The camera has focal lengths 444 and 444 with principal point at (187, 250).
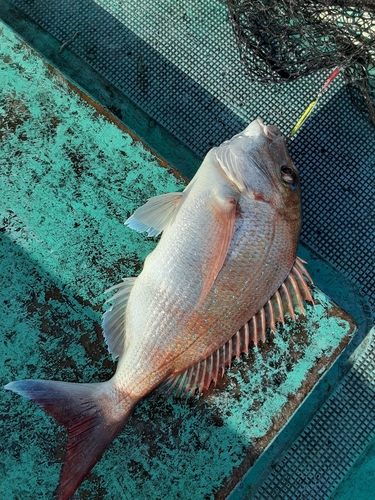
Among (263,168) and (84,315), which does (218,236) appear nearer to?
(263,168)

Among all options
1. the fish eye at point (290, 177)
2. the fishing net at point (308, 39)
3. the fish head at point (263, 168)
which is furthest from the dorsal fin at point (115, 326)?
the fishing net at point (308, 39)

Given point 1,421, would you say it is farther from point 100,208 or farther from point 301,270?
point 301,270

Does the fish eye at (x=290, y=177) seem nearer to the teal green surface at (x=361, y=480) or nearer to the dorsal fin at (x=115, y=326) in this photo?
the dorsal fin at (x=115, y=326)

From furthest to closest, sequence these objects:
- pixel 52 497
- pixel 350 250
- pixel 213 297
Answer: pixel 350 250, pixel 52 497, pixel 213 297

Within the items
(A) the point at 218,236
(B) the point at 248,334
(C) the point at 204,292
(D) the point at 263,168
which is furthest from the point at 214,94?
(B) the point at 248,334

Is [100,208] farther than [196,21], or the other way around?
[196,21]

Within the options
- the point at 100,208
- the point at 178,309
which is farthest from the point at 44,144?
the point at 178,309

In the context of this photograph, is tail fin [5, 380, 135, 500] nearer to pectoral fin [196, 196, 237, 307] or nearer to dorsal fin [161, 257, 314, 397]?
dorsal fin [161, 257, 314, 397]

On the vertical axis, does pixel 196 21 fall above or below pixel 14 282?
above
